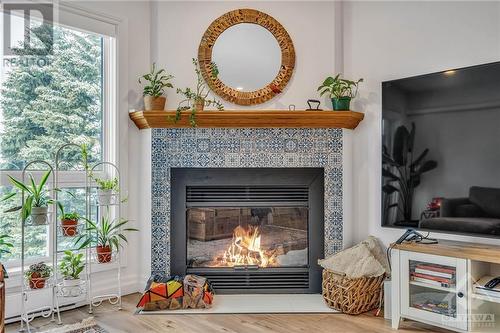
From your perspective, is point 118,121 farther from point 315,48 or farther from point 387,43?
point 387,43

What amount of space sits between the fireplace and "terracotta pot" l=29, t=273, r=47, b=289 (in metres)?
0.98

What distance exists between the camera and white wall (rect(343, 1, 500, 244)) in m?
2.67

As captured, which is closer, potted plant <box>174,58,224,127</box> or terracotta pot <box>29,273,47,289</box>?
terracotta pot <box>29,273,47,289</box>

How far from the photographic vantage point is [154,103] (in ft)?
10.2

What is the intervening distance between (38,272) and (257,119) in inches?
72.1

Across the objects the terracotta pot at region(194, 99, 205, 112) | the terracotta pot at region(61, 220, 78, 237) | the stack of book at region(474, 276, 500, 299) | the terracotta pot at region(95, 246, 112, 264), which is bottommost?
the stack of book at region(474, 276, 500, 299)

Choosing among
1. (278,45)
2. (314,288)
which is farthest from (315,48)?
(314,288)

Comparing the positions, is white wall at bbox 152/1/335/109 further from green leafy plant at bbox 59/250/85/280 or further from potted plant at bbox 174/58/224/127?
green leafy plant at bbox 59/250/85/280

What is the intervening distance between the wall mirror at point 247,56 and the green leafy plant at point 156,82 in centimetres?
31

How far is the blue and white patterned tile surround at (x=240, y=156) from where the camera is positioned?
3170 millimetres

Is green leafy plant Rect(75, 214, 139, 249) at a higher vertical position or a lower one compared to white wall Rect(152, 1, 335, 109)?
lower

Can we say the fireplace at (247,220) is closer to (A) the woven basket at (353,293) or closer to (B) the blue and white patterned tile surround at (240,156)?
(B) the blue and white patterned tile surround at (240,156)

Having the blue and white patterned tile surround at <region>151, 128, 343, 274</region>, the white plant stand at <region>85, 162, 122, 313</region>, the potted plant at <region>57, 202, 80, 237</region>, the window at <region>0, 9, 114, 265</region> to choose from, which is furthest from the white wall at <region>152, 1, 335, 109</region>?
the potted plant at <region>57, 202, 80, 237</region>

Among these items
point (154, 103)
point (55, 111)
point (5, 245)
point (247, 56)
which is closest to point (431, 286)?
point (247, 56)
